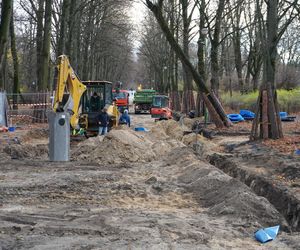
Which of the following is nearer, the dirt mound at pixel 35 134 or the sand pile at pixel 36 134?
the dirt mound at pixel 35 134

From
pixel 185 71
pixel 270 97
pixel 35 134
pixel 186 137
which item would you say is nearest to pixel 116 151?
pixel 270 97

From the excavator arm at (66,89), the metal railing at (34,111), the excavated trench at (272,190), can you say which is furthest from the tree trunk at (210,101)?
the excavated trench at (272,190)

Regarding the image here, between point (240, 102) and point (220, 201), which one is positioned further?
point (240, 102)

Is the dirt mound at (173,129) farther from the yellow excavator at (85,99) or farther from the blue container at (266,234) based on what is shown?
the blue container at (266,234)

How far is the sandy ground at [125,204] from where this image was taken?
7.02m

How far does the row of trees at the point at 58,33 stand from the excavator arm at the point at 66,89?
2.15 metres

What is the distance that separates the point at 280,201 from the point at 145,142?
29.4 ft

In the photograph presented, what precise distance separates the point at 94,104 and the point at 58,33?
58.2ft

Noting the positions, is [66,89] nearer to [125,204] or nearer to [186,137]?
[186,137]

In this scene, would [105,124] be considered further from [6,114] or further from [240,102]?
[240,102]

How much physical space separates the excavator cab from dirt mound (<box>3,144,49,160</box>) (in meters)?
4.03

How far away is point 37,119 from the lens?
28625 mm

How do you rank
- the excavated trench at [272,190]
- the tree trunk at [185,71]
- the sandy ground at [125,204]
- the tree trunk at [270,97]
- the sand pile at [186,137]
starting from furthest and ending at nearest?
the tree trunk at [185,71]
the sand pile at [186,137]
the tree trunk at [270,97]
the excavated trench at [272,190]
the sandy ground at [125,204]

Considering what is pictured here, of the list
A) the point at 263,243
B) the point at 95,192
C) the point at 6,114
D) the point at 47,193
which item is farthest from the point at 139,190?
the point at 6,114
